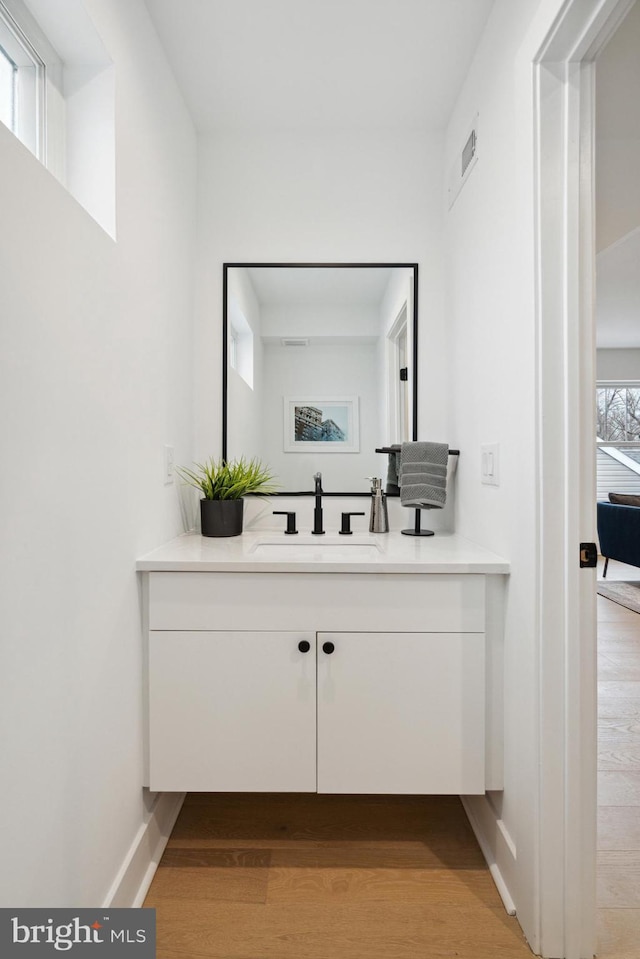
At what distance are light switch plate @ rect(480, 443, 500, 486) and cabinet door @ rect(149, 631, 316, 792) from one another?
2.23ft

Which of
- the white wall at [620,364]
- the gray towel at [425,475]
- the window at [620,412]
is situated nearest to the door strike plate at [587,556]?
the gray towel at [425,475]

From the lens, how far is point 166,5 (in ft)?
5.07

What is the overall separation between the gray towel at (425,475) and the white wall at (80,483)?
81 cm

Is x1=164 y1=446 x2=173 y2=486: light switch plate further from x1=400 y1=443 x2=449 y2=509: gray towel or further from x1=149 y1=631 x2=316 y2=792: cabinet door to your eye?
x1=400 y1=443 x2=449 y2=509: gray towel

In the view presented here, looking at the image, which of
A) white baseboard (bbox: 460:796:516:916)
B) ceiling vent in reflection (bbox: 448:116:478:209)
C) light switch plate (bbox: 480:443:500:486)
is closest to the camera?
white baseboard (bbox: 460:796:516:916)

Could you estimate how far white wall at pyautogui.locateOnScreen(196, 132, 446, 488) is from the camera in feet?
6.89

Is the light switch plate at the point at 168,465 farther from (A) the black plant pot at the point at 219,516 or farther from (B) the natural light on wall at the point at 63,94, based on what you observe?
(B) the natural light on wall at the point at 63,94

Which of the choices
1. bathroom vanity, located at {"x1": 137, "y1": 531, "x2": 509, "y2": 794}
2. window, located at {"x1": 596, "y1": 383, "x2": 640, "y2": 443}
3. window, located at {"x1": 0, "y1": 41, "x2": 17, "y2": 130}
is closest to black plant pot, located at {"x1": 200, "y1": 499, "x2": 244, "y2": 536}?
bathroom vanity, located at {"x1": 137, "y1": 531, "x2": 509, "y2": 794}

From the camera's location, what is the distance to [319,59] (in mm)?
1725

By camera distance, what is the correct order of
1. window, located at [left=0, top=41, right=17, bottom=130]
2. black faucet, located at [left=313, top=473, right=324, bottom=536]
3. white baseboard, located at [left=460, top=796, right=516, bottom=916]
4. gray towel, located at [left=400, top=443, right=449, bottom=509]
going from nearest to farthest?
1. window, located at [left=0, top=41, right=17, bottom=130]
2. white baseboard, located at [left=460, top=796, right=516, bottom=916]
3. gray towel, located at [left=400, top=443, right=449, bottom=509]
4. black faucet, located at [left=313, top=473, right=324, bottom=536]

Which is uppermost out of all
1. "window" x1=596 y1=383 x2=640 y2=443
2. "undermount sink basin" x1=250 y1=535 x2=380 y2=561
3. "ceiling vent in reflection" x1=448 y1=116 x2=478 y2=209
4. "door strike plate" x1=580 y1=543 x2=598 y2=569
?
"ceiling vent in reflection" x1=448 y1=116 x2=478 y2=209

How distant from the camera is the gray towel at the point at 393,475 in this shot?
2119 millimetres

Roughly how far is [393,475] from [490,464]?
0.61m

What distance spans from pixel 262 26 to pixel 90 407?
1324 mm
